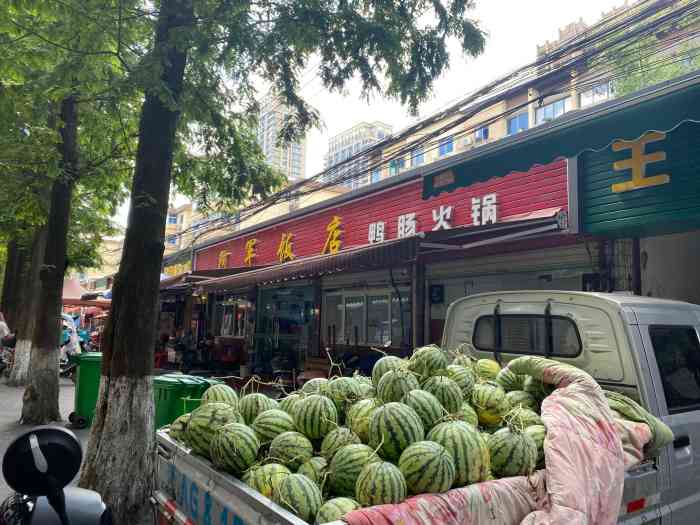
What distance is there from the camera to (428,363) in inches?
117

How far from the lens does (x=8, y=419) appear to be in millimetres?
9031

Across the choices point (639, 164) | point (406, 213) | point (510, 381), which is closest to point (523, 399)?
point (510, 381)

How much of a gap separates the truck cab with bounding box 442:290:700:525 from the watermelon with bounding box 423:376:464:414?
986 mm

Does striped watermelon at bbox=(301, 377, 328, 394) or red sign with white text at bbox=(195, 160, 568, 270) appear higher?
red sign with white text at bbox=(195, 160, 568, 270)

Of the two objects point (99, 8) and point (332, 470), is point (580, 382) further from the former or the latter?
point (99, 8)

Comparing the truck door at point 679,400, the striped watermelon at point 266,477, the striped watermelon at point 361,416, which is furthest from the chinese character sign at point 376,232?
the striped watermelon at point 266,477

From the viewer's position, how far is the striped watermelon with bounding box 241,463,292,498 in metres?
2.10

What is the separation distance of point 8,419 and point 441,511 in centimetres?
969

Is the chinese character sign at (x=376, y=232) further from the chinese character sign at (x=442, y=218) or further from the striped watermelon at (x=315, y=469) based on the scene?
the striped watermelon at (x=315, y=469)

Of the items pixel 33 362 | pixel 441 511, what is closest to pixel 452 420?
pixel 441 511

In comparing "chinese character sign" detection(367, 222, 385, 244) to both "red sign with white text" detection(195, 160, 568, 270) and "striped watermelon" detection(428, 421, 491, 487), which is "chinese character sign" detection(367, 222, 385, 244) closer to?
"red sign with white text" detection(195, 160, 568, 270)

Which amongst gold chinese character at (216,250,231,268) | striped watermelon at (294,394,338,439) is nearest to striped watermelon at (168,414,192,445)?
striped watermelon at (294,394,338,439)

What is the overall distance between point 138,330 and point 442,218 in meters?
6.78

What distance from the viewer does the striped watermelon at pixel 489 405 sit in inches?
110
